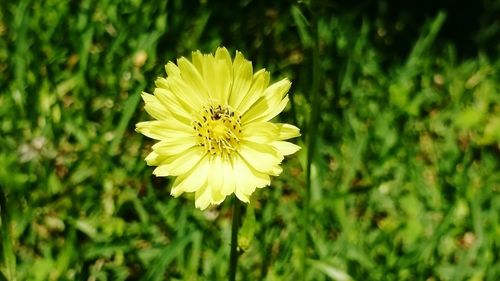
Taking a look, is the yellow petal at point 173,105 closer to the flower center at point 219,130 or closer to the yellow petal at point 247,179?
the flower center at point 219,130

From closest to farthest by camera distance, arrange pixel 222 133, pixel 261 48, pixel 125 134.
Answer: pixel 222 133 < pixel 125 134 < pixel 261 48

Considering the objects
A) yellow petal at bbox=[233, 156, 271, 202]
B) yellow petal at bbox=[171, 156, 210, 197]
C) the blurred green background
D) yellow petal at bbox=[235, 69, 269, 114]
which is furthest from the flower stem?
the blurred green background

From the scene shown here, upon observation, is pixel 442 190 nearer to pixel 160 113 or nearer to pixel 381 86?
pixel 381 86

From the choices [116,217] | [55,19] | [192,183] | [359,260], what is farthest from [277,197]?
[55,19]

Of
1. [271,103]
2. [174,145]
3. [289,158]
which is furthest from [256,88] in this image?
[289,158]

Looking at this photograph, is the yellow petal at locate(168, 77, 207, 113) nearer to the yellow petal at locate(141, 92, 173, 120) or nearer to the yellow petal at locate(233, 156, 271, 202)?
the yellow petal at locate(141, 92, 173, 120)

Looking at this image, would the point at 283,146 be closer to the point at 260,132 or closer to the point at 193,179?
the point at 260,132
